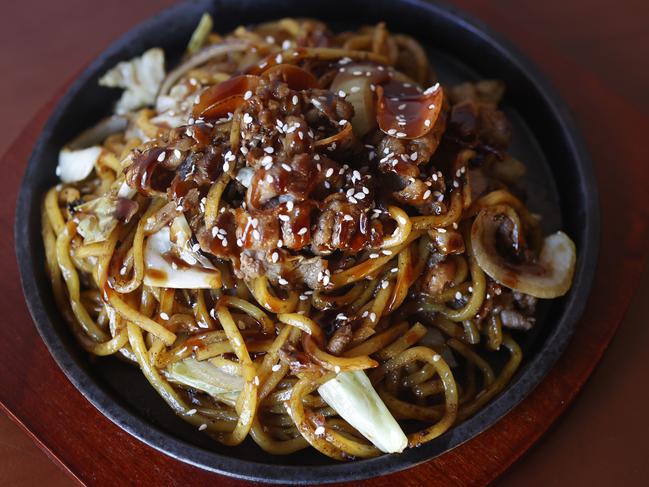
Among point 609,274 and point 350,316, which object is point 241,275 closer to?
point 350,316

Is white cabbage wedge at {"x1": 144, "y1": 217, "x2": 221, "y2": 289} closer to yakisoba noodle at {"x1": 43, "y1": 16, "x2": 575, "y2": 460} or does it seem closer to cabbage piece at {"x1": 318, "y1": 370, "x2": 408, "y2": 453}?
yakisoba noodle at {"x1": 43, "y1": 16, "x2": 575, "y2": 460}

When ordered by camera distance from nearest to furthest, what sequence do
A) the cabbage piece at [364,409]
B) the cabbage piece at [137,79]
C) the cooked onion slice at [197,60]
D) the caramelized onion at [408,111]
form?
the cabbage piece at [364,409] → the caramelized onion at [408,111] → the cooked onion slice at [197,60] → the cabbage piece at [137,79]

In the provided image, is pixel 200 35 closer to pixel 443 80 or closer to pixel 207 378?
pixel 443 80

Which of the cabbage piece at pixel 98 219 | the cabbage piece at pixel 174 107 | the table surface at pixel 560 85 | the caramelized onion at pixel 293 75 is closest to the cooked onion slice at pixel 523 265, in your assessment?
the table surface at pixel 560 85

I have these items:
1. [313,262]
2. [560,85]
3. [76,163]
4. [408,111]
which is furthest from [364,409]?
[560,85]

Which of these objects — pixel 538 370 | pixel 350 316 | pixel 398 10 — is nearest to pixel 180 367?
pixel 350 316

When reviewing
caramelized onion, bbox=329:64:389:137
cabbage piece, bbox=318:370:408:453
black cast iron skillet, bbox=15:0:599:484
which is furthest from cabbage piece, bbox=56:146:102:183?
cabbage piece, bbox=318:370:408:453

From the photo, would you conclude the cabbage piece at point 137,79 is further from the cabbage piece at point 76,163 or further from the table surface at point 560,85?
the table surface at point 560,85
